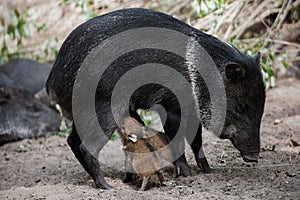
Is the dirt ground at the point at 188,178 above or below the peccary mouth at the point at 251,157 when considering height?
below

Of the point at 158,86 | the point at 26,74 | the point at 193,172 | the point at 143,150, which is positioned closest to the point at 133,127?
the point at 143,150

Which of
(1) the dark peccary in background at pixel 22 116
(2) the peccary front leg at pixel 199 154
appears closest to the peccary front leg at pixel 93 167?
(2) the peccary front leg at pixel 199 154

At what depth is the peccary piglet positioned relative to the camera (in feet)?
13.7

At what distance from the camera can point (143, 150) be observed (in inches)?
167

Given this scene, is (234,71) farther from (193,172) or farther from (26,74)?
(26,74)

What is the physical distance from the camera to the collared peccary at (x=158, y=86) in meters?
4.27

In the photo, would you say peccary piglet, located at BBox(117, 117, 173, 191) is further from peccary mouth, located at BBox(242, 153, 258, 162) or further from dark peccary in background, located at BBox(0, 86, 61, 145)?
dark peccary in background, located at BBox(0, 86, 61, 145)

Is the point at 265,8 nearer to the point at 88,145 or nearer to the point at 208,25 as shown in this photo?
the point at 208,25

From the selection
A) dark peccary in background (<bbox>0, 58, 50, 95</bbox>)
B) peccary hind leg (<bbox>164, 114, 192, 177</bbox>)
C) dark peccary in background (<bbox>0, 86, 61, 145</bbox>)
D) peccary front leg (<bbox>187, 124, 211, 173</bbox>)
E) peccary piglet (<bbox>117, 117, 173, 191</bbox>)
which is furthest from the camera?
dark peccary in background (<bbox>0, 58, 50, 95</bbox>)

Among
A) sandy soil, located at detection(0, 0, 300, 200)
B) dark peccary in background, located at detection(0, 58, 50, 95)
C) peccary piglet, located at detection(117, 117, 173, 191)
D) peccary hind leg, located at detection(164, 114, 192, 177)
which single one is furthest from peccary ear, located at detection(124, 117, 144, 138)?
dark peccary in background, located at detection(0, 58, 50, 95)

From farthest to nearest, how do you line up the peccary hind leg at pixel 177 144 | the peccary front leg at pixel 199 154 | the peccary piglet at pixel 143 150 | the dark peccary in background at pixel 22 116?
the dark peccary in background at pixel 22 116 → the peccary front leg at pixel 199 154 → the peccary hind leg at pixel 177 144 → the peccary piglet at pixel 143 150

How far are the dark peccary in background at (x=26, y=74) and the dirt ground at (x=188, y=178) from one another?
155 cm

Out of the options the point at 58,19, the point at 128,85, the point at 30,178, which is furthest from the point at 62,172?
the point at 58,19

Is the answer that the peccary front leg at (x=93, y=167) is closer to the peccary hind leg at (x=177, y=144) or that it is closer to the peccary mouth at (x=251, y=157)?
the peccary hind leg at (x=177, y=144)
